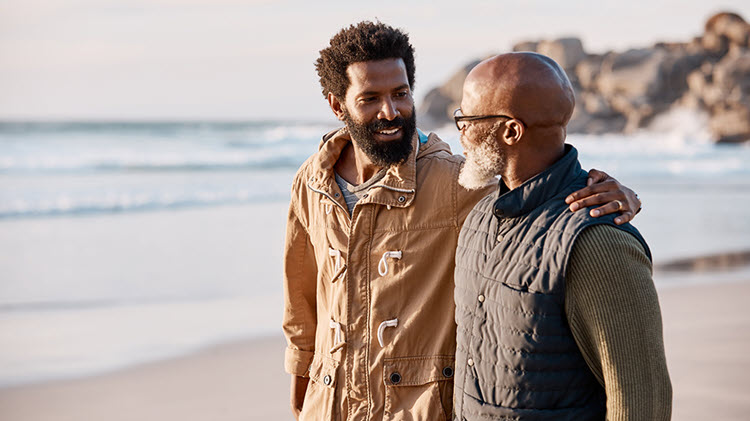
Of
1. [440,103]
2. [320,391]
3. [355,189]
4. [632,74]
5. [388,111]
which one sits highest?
[632,74]

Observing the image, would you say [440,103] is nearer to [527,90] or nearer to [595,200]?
[527,90]

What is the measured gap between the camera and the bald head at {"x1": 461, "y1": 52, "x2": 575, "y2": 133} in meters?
1.93

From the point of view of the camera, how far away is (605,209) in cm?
181

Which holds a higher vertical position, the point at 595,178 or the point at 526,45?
the point at 526,45

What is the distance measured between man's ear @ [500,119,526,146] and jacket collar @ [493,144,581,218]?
0.33 ft

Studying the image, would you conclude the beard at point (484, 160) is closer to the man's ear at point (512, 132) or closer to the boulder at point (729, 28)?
the man's ear at point (512, 132)

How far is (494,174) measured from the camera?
2.05m

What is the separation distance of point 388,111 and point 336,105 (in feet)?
1.06

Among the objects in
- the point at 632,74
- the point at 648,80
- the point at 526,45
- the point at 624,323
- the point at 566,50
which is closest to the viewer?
the point at 624,323

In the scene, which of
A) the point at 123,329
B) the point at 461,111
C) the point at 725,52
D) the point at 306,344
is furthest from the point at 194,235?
the point at 725,52

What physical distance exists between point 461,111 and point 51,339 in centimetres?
494

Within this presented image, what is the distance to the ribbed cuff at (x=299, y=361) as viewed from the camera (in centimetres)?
296

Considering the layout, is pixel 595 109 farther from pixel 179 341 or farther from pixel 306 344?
pixel 306 344

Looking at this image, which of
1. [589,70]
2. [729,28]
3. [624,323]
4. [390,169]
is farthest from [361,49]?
[729,28]
